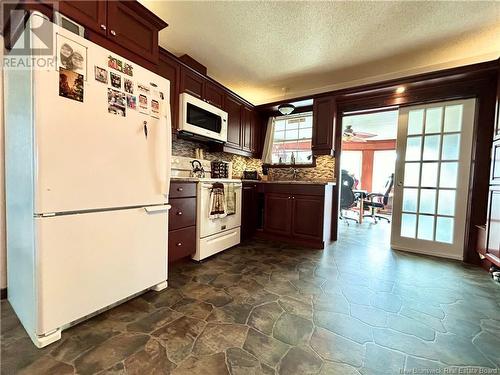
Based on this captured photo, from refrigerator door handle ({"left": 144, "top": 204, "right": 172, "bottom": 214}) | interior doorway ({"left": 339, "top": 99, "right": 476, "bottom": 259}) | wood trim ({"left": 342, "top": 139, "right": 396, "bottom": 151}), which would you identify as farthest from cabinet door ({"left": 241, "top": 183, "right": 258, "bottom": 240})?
wood trim ({"left": 342, "top": 139, "right": 396, "bottom": 151})

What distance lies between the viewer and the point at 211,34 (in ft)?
7.77

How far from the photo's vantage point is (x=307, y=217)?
3.15m

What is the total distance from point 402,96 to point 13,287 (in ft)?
14.7

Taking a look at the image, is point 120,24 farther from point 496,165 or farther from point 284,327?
point 496,165

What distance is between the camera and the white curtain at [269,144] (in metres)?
4.05

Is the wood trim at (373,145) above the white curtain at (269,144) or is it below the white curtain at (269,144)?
above

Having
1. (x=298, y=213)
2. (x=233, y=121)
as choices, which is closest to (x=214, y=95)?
(x=233, y=121)

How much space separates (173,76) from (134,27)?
0.74 m

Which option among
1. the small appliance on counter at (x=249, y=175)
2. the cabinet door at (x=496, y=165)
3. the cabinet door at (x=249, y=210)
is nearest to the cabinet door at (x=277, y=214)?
the cabinet door at (x=249, y=210)

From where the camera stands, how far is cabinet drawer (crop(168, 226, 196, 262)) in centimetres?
212

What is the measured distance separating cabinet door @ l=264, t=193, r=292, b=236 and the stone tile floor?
107 cm

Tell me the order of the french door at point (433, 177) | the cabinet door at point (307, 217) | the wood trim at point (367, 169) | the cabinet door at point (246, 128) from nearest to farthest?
the french door at point (433, 177), the cabinet door at point (307, 217), the cabinet door at point (246, 128), the wood trim at point (367, 169)

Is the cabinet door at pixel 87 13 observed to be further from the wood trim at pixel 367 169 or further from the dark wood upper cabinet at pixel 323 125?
the wood trim at pixel 367 169

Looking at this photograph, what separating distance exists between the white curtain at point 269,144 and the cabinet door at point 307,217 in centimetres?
110
